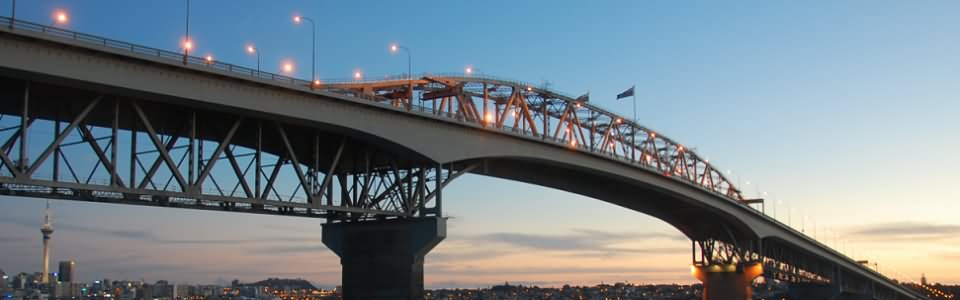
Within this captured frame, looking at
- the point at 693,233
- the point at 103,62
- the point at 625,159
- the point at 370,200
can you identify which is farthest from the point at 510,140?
the point at 693,233

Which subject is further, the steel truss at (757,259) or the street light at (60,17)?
the steel truss at (757,259)

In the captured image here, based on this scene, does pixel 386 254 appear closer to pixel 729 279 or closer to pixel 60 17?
pixel 60 17

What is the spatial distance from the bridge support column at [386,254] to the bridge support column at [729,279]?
65678 millimetres

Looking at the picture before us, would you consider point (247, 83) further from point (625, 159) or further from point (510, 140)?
point (625, 159)

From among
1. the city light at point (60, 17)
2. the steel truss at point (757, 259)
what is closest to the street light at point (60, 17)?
the city light at point (60, 17)

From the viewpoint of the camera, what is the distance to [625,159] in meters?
77.4

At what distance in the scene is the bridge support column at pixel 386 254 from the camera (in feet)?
170

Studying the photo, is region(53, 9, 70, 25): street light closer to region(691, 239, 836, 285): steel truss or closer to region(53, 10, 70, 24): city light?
region(53, 10, 70, 24): city light

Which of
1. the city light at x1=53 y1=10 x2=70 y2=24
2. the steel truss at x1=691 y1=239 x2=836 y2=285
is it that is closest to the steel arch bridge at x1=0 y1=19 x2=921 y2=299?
the city light at x1=53 y1=10 x2=70 y2=24

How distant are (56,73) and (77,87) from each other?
1.59 m

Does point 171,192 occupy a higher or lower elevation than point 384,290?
higher

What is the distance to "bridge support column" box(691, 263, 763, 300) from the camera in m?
109

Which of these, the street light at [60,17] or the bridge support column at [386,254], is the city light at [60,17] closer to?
the street light at [60,17]

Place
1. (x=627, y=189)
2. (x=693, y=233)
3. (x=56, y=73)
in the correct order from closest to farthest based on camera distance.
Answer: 1. (x=56, y=73)
2. (x=627, y=189)
3. (x=693, y=233)
